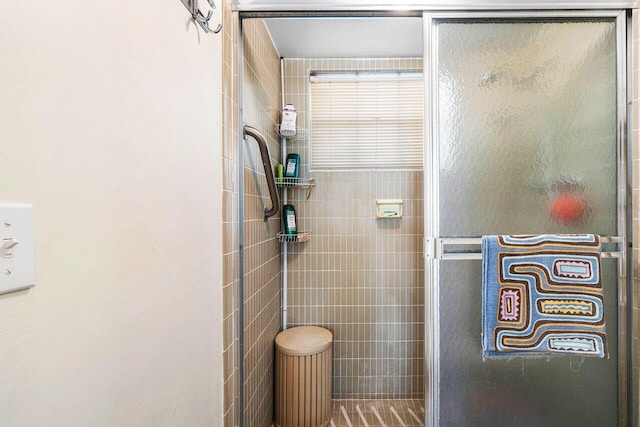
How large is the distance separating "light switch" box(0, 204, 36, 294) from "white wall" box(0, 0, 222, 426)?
14 mm

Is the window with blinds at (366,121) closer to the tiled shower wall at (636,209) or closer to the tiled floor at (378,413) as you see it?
the tiled shower wall at (636,209)

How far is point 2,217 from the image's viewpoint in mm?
369

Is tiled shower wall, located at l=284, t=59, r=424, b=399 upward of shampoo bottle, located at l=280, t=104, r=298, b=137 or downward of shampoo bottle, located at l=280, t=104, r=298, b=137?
downward

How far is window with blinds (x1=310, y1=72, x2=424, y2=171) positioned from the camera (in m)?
2.21

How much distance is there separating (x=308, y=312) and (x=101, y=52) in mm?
1976

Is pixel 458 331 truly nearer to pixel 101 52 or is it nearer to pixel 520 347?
pixel 520 347

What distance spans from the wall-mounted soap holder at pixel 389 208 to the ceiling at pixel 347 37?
1015 millimetres

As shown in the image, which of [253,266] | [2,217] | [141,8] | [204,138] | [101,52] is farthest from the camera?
[253,266]

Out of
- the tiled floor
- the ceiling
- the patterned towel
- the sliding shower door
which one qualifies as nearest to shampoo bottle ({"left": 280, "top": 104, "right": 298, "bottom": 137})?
the ceiling

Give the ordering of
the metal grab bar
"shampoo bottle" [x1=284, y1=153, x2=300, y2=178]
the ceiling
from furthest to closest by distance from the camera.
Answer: "shampoo bottle" [x1=284, y1=153, x2=300, y2=178] < the ceiling < the metal grab bar

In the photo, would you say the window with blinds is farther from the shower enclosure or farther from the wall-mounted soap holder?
the shower enclosure

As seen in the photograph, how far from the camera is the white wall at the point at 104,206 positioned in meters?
0.41

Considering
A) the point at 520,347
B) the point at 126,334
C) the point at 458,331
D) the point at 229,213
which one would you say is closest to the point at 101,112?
the point at 126,334

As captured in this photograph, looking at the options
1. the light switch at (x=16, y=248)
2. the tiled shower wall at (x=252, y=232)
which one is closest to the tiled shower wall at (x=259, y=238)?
the tiled shower wall at (x=252, y=232)
